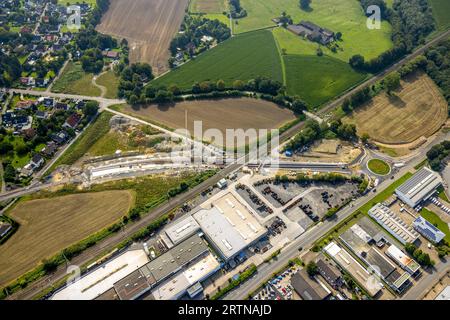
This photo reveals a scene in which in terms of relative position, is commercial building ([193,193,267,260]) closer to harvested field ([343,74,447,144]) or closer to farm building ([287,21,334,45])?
harvested field ([343,74,447,144])

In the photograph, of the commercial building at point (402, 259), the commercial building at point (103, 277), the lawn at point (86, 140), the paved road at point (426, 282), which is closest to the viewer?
the paved road at point (426, 282)

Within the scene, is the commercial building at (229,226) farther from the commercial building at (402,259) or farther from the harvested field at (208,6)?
the harvested field at (208,6)

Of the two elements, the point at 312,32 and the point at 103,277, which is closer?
the point at 103,277

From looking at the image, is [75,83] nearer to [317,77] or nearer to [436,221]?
[317,77]

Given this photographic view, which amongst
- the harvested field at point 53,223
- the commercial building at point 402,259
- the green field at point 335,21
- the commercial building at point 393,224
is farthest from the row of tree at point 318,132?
the harvested field at point 53,223

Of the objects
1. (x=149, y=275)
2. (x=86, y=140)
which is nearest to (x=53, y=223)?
(x=86, y=140)

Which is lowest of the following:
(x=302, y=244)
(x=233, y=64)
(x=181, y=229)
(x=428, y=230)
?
(x=302, y=244)

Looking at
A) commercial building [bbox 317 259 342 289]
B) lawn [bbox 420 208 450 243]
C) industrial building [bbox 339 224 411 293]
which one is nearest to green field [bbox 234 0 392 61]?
lawn [bbox 420 208 450 243]

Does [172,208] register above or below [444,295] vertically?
above
